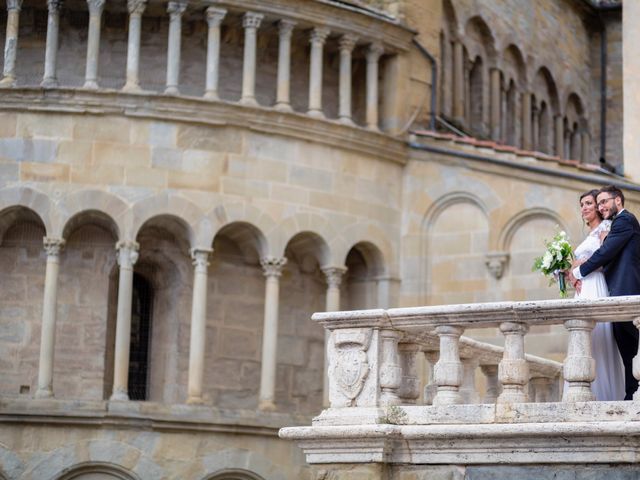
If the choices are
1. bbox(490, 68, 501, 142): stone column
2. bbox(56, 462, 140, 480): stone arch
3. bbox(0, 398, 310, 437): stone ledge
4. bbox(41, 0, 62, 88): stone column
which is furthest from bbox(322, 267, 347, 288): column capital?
bbox(490, 68, 501, 142): stone column

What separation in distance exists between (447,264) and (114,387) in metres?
5.55

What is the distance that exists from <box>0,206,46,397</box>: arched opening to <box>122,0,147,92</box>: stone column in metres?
2.30

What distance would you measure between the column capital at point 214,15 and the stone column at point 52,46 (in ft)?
7.00

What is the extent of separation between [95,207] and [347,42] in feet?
15.4

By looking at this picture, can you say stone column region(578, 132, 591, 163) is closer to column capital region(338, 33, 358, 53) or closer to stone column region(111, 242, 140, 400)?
column capital region(338, 33, 358, 53)

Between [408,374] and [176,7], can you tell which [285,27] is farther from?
[408,374]

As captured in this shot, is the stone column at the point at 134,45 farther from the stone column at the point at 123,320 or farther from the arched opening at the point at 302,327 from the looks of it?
the arched opening at the point at 302,327

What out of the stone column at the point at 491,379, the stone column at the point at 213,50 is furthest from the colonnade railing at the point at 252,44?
the stone column at the point at 491,379

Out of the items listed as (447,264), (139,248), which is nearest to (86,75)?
(139,248)

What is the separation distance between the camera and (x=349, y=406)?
14.0m

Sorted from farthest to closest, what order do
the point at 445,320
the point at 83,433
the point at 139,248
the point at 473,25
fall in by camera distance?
the point at 473,25, the point at 139,248, the point at 83,433, the point at 445,320

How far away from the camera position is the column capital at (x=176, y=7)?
24625 mm

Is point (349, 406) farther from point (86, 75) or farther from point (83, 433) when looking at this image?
point (86, 75)

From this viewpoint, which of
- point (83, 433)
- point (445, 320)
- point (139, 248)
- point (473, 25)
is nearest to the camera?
point (445, 320)
